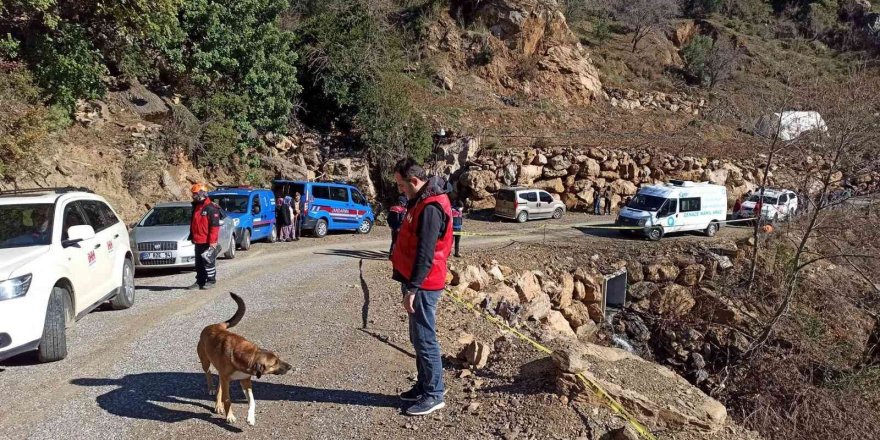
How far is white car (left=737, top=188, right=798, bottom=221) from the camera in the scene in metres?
19.3

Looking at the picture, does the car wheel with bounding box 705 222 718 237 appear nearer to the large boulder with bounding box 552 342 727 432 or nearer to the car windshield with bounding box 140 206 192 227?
the car windshield with bounding box 140 206 192 227

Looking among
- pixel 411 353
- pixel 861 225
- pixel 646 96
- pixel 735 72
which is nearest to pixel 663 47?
pixel 735 72

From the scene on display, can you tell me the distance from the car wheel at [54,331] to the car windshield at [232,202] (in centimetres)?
1013

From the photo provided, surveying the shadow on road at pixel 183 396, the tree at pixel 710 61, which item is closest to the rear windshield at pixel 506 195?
the shadow on road at pixel 183 396

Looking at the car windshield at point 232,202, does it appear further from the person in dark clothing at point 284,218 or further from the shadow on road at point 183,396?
the shadow on road at point 183,396

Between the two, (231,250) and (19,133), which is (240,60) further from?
(231,250)

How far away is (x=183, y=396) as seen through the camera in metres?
5.12

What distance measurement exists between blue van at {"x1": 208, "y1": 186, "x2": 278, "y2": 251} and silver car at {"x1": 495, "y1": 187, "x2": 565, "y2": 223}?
11.1 m

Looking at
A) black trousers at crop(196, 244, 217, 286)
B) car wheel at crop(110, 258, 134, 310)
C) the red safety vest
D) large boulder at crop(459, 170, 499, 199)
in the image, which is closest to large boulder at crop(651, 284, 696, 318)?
large boulder at crop(459, 170, 499, 199)

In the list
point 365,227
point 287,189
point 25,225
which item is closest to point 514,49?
point 365,227

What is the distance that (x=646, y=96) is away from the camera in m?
42.7

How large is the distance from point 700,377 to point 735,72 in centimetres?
4357

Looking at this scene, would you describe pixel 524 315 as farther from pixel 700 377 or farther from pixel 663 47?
pixel 663 47

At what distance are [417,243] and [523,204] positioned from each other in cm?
2120
